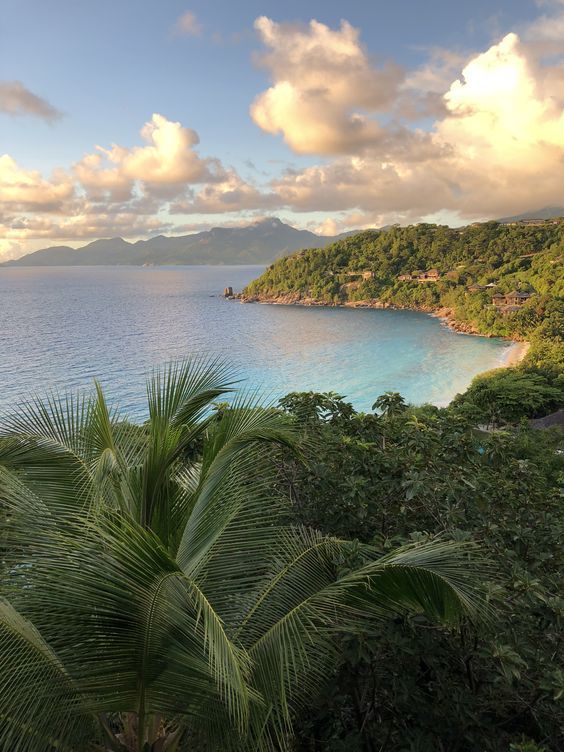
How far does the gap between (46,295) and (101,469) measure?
132 m

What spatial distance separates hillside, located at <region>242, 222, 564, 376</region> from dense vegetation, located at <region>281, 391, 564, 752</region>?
57.0 m

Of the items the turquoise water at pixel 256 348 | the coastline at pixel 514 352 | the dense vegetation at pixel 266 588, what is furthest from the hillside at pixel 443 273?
the dense vegetation at pixel 266 588

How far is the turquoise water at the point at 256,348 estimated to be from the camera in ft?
138

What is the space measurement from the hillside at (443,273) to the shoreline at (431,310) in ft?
0.92

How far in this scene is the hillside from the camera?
63.8m

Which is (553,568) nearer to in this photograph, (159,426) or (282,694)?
(282,694)

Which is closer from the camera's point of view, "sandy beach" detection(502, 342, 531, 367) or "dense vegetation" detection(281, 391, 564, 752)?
"dense vegetation" detection(281, 391, 564, 752)

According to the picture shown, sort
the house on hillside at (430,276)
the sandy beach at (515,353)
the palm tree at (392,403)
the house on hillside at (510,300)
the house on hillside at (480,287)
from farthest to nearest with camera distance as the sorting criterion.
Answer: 1. the house on hillside at (430,276)
2. the house on hillside at (480,287)
3. the house on hillside at (510,300)
4. the sandy beach at (515,353)
5. the palm tree at (392,403)

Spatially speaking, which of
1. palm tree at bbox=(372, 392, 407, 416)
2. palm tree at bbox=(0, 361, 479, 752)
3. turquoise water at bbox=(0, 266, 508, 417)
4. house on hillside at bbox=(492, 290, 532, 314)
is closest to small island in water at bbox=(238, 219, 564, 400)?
house on hillside at bbox=(492, 290, 532, 314)

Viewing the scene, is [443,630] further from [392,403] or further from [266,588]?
[392,403]

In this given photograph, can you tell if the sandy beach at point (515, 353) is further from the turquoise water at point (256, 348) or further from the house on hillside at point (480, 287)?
the house on hillside at point (480, 287)

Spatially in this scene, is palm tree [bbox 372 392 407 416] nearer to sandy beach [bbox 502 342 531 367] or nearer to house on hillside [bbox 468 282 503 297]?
sandy beach [bbox 502 342 531 367]

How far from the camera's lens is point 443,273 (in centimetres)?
8731

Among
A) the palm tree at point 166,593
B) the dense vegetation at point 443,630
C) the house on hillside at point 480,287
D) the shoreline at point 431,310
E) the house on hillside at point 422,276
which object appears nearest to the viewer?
the palm tree at point 166,593
